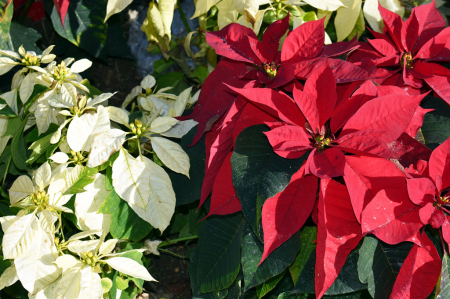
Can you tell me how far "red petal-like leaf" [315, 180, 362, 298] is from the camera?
597 mm

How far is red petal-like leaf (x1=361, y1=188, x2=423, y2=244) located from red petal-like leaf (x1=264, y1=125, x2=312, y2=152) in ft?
0.45

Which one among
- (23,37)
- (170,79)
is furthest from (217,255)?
(23,37)

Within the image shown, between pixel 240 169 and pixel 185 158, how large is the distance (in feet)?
0.69

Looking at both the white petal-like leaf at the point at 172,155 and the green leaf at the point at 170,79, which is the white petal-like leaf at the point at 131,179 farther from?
the green leaf at the point at 170,79

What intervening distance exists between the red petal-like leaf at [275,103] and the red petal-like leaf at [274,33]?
0.15m

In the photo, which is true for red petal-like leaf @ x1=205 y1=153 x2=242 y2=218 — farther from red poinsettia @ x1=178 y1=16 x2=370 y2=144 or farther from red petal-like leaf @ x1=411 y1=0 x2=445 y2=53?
red petal-like leaf @ x1=411 y1=0 x2=445 y2=53

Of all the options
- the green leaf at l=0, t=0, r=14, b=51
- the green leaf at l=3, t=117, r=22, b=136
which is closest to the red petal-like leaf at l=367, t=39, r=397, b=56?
the green leaf at l=3, t=117, r=22, b=136

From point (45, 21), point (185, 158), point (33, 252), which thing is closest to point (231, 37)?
point (185, 158)

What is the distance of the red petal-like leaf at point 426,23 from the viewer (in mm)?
813

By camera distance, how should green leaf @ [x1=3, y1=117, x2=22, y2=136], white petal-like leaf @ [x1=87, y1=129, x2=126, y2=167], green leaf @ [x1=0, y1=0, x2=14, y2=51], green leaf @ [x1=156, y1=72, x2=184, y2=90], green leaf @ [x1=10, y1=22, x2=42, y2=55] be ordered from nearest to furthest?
white petal-like leaf @ [x1=87, y1=129, x2=126, y2=167] < green leaf @ [x1=3, y1=117, x2=22, y2=136] < green leaf @ [x1=0, y1=0, x2=14, y2=51] < green leaf @ [x1=10, y1=22, x2=42, y2=55] < green leaf @ [x1=156, y1=72, x2=184, y2=90]

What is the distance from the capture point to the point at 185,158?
0.83m

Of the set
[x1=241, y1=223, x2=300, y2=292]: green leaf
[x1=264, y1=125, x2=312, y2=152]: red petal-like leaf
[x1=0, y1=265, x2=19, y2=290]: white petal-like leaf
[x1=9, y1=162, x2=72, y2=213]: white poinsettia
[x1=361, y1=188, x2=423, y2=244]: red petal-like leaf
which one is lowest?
[x1=0, y1=265, x2=19, y2=290]: white petal-like leaf

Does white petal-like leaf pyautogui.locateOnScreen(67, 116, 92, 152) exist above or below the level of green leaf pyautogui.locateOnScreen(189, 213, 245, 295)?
above

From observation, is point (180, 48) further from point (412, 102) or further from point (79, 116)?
point (412, 102)
